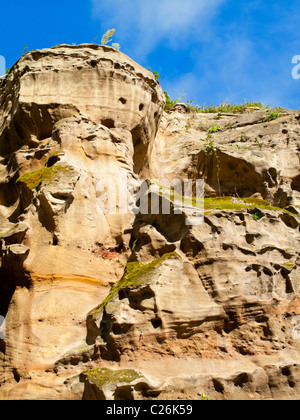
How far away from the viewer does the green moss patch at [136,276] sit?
26.2ft

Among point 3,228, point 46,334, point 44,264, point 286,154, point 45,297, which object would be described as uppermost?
point 286,154

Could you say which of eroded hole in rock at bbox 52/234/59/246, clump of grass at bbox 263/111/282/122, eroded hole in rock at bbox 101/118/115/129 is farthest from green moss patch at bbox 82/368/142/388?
clump of grass at bbox 263/111/282/122

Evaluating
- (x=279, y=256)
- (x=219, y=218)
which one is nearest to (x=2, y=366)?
(x=219, y=218)

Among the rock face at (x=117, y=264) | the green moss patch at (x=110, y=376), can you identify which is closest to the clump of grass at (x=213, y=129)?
the rock face at (x=117, y=264)

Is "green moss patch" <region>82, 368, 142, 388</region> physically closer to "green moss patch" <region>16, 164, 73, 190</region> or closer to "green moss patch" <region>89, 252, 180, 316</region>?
"green moss patch" <region>89, 252, 180, 316</region>

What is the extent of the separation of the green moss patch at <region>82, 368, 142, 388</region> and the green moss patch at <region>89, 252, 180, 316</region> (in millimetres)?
1232

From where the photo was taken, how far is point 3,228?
9.88 metres

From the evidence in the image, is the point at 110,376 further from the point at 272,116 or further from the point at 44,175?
the point at 272,116

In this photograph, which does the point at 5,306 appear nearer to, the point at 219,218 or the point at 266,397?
the point at 219,218

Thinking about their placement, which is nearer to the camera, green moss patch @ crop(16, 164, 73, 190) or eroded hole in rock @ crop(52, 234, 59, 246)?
eroded hole in rock @ crop(52, 234, 59, 246)

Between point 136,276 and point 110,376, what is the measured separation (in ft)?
5.89

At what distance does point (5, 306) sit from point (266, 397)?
4.93 metres

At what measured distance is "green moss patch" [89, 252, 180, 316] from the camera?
7.99 metres

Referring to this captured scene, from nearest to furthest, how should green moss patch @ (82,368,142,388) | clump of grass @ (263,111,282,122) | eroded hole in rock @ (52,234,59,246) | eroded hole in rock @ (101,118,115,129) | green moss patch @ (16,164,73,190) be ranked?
green moss patch @ (82,368,142,388), eroded hole in rock @ (52,234,59,246), green moss patch @ (16,164,73,190), eroded hole in rock @ (101,118,115,129), clump of grass @ (263,111,282,122)
